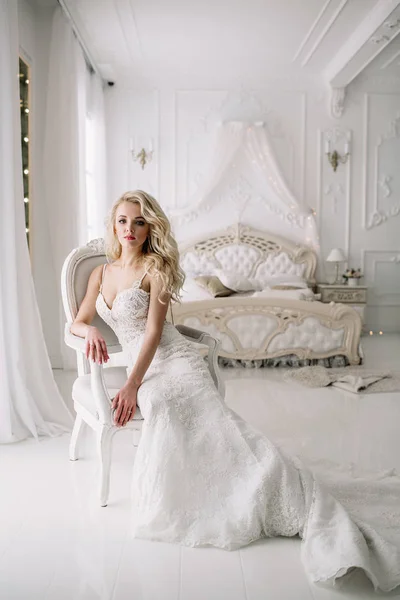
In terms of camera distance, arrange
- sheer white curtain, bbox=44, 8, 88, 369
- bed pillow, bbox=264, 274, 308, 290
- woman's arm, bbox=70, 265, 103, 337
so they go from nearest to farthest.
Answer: woman's arm, bbox=70, 265, 103, 337, sheer white curtain, bbox=44, 8, 88, 369, bed pillow, bbox=264, 274, 308, 290

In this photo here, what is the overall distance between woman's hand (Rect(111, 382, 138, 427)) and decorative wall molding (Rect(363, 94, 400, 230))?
5.70 meters

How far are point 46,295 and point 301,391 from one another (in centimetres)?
228

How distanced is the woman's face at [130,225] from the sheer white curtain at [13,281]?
90 centimetres

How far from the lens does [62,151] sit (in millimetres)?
4836

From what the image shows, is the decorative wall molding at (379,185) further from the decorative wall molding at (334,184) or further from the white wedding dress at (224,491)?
the white wedding dress at (224,491)

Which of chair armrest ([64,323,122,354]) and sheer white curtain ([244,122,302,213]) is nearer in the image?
chair armrest ([64,323,122,354])

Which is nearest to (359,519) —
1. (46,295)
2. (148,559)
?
(148,559)

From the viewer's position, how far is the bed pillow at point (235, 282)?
6.36 meters

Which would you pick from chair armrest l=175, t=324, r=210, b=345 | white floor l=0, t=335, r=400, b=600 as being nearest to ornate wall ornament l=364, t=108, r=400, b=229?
white floor l=0, t=335, r=400, b=600

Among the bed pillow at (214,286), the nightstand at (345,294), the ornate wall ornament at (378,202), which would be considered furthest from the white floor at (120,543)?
the ornate wall ornament at (378,202)

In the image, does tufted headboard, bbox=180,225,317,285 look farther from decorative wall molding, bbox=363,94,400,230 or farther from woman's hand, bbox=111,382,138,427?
woman's hand, bbox=111,382,138,427

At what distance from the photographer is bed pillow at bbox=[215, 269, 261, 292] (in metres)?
6.36

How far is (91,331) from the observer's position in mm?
2525

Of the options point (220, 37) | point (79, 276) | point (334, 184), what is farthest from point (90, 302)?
point (334, 184)
